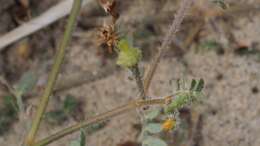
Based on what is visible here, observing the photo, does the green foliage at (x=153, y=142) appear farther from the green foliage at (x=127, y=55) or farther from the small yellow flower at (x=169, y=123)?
the green foliage at (x=127, y=55)

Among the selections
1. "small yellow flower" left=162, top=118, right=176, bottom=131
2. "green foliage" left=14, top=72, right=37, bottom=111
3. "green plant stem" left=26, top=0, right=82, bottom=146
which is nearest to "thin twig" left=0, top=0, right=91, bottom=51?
"green foliage" left=14, top=72, right=37, bottom=111

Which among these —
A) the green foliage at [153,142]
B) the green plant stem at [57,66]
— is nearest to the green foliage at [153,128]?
the green foliage at [153,142]

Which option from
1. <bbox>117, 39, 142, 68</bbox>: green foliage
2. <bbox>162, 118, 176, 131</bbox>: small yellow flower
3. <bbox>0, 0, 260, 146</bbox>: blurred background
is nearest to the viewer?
<bbox>117, 39, 142, 68</bbox>: green foliage

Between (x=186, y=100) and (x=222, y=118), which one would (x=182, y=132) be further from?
(x=186, y=100)

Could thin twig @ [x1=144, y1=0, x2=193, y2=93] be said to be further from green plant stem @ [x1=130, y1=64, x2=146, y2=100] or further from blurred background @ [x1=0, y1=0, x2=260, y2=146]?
blurred background @ [x1=0, y1=0, x2=260, y2=146]

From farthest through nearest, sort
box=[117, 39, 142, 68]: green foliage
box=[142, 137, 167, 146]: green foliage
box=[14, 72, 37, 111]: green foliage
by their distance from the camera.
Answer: box=[14, 72, 37, 111]: green foliage, box=[142, 137, 167, 146]: green foliage, box=[117, 39, 142, 68]: green foliage

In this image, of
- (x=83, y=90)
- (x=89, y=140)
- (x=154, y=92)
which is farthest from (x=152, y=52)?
(x=89, y=140)

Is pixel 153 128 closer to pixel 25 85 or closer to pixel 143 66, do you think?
pixel 25 85

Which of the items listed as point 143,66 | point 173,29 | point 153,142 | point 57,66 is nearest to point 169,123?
point 153,142
